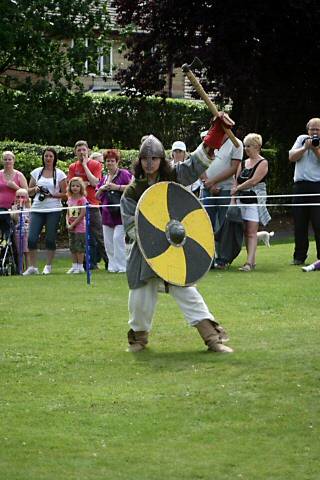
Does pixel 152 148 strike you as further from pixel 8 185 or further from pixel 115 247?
pixel 8 185

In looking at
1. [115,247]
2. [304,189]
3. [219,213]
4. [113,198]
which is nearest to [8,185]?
[113,198]

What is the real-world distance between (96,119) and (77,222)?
18116mm

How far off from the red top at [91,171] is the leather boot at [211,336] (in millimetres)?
7843

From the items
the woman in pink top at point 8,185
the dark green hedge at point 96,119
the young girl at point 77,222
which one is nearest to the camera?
the young girl at point 77,222

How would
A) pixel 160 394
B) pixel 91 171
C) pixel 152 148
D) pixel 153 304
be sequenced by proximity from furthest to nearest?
pixel 91 171 < pixel 153 304 < pixel 152 148 < pixel 160 394

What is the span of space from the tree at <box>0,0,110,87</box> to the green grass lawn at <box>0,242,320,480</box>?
17462mm

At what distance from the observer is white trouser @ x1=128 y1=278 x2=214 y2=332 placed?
33.3ft

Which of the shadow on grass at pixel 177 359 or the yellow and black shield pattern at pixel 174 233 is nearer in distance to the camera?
the shadow on grass at pixel 177 359

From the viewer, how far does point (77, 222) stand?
17.2 meters

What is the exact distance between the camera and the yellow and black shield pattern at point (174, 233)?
10.0 metres

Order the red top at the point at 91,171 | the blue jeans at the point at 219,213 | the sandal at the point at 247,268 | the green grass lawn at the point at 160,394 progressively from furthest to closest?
the red top at the point at 91,171, the blue jeans at the point at 219,213, the sandal at the point at 247,268, the green grass lawn at the point at 160,394

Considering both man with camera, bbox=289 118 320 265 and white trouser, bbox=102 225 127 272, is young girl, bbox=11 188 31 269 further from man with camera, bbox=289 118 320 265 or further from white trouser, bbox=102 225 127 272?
man with camera, bbox=289 118 320 265

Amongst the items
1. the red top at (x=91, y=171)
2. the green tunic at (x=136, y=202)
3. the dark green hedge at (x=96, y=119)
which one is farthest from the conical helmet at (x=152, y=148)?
the dark green hedge at (x=96, y=119)

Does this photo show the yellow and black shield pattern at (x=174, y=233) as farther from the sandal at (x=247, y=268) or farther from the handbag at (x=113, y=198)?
the handbag at (x=113, y=198)
